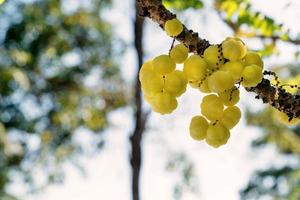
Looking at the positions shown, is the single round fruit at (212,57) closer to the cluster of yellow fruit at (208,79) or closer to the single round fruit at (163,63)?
the cluster of yellow fruit at (208,79)

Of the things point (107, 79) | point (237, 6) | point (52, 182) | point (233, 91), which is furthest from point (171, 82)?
point (52, 182)

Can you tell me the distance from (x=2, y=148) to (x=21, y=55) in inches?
84.8

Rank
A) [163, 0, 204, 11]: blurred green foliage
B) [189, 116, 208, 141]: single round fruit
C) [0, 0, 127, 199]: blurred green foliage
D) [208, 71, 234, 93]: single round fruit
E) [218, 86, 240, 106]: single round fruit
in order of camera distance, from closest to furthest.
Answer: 1. [208, 71, 234, 93]: single round fruit
2. [218, 86, 240, 106]: single round fruit
3. [189, 116, 208, 141]: single round fruit
4. [163, 0, 204, 11]: blurred green foliage
5. [0, 0, 127, 199]: blurred green foliage

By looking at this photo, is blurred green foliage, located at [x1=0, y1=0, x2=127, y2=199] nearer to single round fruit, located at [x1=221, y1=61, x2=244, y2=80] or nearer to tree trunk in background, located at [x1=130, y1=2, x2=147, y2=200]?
tree trunk in background, located at [x1=130, y1=2, x2=147, y2=200]

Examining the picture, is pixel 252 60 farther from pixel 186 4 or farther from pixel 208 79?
pixel 186 4

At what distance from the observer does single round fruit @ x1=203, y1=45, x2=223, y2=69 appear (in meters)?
1.45

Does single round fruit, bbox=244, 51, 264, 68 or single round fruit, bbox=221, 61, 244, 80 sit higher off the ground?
single round fruit, bbox=244, 51, 264, 68

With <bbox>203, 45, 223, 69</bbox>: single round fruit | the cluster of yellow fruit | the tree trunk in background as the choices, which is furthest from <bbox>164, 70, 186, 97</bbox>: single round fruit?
the tree trunk in background

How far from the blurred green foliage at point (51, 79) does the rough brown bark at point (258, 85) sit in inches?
347

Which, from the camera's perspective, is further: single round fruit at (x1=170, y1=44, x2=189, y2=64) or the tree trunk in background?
the tree trunk in background

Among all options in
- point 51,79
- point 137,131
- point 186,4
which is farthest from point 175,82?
point 51,79

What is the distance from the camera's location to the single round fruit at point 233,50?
1.45m

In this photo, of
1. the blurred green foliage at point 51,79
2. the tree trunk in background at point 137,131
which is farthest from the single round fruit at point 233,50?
the blurred green foliage at point 51,79

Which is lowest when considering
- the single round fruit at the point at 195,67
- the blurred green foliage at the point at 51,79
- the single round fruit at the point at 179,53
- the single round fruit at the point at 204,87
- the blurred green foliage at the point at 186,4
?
the single round fruit at the point at 204,87
